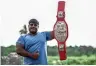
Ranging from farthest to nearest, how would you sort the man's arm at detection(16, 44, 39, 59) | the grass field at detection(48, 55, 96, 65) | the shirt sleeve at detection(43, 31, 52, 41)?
the grass field at detection(48, 55, 96, 65) < the shirt sleeve at detection(43, 31, 52, 41) < the man's arm at detection(16, 44, 39, 59)

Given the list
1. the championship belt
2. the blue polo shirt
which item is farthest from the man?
the championship belt

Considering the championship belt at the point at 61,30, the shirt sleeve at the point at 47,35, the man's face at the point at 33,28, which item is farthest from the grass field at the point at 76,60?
the man's face at the point at 33,28

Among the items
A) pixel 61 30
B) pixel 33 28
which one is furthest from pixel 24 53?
pixel 61 30

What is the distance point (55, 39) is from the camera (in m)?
2.17

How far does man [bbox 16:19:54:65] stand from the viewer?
199 centimetres

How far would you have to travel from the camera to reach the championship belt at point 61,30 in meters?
2.14

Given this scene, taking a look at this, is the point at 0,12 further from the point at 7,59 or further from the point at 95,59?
the point at 95,59

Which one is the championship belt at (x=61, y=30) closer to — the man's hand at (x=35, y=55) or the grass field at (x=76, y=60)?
the grass field at (x=76, y=60)

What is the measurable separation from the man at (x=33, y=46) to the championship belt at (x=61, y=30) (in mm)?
162

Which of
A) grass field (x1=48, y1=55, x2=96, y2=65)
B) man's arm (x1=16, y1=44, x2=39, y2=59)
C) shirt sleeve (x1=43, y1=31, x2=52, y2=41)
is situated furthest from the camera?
grass field (x1=48, y1=55, x2=96, y2=65)

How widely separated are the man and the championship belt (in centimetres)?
16

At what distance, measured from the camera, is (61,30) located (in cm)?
213

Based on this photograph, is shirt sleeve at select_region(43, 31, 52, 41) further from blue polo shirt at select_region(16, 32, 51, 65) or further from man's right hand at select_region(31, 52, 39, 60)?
man's right hand at select_region(31, 52, 39, 60)

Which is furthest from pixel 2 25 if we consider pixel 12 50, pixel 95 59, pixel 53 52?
pixel 95 59
